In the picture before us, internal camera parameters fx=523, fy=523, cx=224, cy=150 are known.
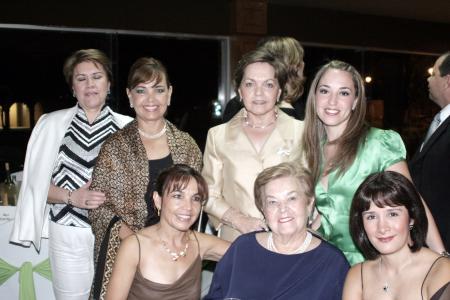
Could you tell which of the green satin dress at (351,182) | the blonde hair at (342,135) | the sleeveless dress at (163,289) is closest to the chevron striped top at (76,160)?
the sleeveless dress at (163,289)

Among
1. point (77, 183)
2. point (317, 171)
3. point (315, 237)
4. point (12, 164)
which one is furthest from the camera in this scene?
point (12, 164)

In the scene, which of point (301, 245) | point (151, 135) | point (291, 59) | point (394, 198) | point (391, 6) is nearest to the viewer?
point (394, 198)

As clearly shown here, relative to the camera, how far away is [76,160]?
2.67m

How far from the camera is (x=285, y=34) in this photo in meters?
7.36

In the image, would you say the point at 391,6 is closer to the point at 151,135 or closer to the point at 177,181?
the point at 151,135

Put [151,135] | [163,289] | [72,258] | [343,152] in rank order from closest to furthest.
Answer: [163,289] < [343,152] < [151,135] < [72,258]

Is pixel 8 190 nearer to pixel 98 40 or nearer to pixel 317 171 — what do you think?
pixel 317 171

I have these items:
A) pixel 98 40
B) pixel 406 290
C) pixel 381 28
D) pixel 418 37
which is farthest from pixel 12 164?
pixel 418 37

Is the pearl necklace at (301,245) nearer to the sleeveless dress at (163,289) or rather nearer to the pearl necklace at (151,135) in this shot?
the sleeveless dress at (163,289)

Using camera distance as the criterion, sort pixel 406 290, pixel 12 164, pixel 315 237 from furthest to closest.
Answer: pixel 12 164
pixel 315 237
pixel 406 290

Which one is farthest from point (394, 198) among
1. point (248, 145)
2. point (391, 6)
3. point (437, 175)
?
point (391, 6)

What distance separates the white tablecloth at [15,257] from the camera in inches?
127

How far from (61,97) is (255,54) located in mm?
4143

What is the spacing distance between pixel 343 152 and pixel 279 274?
61cm
